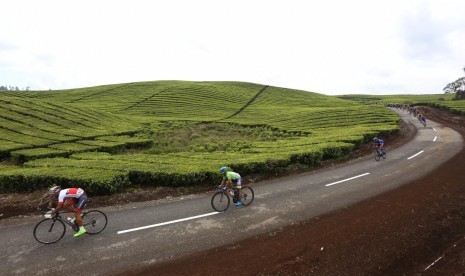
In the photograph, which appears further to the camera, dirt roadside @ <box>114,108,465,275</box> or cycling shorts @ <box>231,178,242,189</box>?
cycling shorts @ <box>231,178,242,189</box>

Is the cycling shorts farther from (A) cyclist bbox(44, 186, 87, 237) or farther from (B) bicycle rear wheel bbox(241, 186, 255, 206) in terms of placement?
(A) cyclist bbox(44, 186, 87, 237)

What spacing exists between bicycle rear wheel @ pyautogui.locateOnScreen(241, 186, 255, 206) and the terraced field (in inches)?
131

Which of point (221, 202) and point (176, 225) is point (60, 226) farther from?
point (221, 202)

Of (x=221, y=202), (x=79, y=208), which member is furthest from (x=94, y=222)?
(x=221, y=202)

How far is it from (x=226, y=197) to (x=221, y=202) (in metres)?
0.50

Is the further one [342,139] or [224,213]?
[342,139]

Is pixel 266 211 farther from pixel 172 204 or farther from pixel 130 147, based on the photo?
pixel 130 147

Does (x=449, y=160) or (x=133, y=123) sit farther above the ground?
(x=133, y=123)

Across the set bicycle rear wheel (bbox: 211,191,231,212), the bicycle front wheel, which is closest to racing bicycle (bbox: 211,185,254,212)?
bicycle rear wheel (bbox: 211,191,231,212)

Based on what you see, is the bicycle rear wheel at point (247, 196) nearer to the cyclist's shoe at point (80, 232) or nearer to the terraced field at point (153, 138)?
the terraced field at point (153, 138)

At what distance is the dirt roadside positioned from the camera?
356 inches

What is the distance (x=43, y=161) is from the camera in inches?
844

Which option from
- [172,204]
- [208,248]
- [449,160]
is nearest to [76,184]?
[172,204]

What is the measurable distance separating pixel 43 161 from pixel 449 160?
97.0 feet
